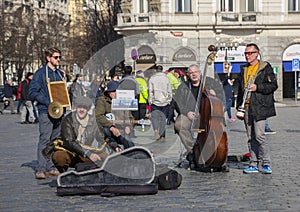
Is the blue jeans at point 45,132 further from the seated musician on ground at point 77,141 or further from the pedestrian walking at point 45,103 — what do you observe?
the seated musician on ground at point 77,141

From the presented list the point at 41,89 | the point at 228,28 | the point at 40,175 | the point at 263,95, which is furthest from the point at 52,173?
the point at 228,28

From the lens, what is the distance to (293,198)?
925 cm

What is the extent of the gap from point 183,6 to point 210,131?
1460 inches

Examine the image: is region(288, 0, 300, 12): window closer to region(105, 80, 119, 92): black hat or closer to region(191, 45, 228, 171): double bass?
region(105, 80, 119, 92): black hat

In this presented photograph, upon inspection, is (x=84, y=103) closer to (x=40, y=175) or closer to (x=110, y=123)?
(x=110, y=123)

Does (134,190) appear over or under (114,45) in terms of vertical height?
under

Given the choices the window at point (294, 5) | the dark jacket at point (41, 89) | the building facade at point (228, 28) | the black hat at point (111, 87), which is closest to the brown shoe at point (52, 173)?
the dark jacket at point (41, 89)

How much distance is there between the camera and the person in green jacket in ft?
60.0

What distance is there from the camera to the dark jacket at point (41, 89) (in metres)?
11.3

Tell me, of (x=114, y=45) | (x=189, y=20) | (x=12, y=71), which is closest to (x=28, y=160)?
(x=114, y=45)

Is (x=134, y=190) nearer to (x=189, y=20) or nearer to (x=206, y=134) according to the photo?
(x=206, y=134)

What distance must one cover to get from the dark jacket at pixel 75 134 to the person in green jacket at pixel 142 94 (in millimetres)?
7213

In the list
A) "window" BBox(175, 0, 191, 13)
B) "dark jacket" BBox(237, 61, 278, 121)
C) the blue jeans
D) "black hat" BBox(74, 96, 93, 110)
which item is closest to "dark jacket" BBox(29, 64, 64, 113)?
the blue jeans

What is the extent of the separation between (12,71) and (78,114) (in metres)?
77.1
